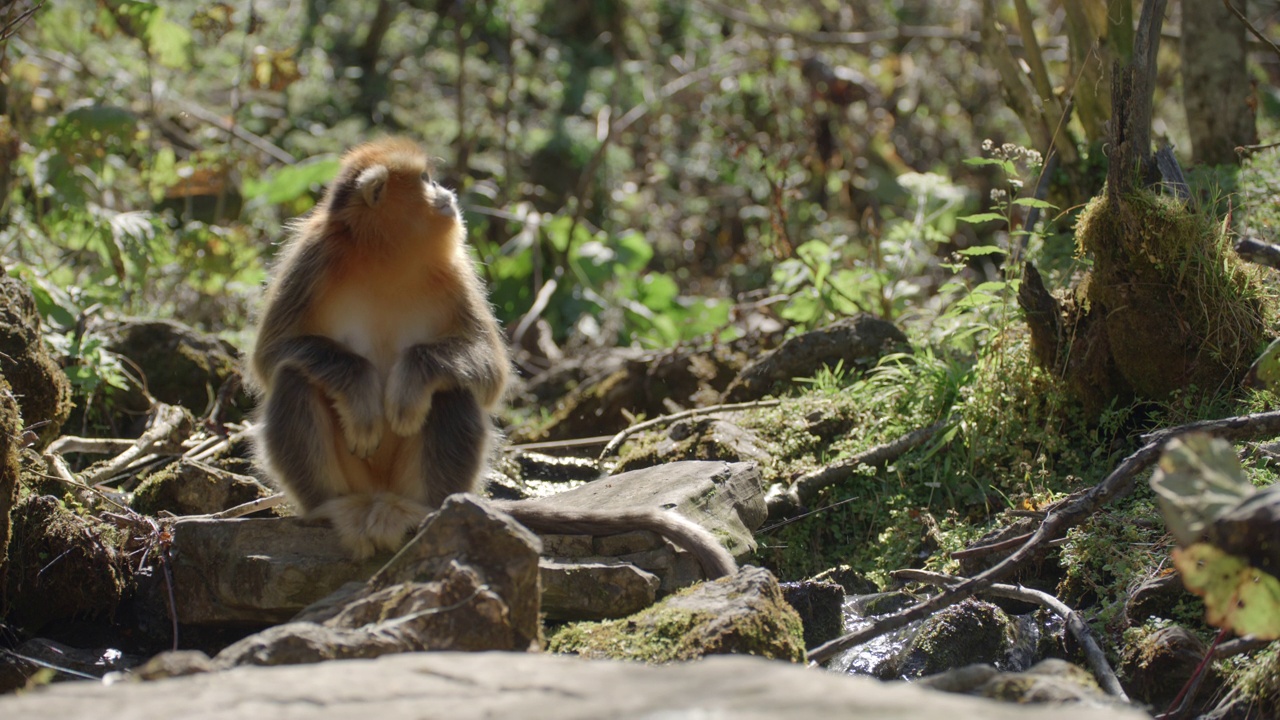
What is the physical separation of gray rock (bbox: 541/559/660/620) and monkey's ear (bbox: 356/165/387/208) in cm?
154

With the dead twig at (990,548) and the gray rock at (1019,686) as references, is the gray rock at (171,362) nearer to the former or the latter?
the dead twig at (990,548)

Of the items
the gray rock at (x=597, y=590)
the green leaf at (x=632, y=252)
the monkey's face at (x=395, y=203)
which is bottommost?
the gray rock at (x=597, y=590)

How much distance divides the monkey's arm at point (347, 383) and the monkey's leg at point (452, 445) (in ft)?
0.66

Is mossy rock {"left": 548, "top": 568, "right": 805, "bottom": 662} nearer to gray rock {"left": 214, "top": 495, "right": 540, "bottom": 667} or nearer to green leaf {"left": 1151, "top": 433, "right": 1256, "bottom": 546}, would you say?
gray rock {"left": 214, "top": 495, "right": 540, "bottom": 667}

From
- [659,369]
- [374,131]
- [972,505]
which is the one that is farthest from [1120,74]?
[374,131]

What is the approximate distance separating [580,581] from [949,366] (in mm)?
2304

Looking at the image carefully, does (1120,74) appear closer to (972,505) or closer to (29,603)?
(972,505)

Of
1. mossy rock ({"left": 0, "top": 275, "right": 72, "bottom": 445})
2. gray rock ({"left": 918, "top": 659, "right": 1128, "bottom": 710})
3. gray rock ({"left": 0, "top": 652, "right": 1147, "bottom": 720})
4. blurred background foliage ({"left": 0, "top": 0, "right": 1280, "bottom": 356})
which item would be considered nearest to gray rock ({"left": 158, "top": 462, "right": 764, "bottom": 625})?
mossy rock ({"left": 0, "top": 275, "right": 72, "bottom": 445})

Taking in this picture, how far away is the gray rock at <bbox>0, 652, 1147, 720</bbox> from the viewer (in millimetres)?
1942

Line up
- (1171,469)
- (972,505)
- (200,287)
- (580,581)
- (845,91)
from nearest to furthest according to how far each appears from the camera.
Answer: (1171,469), (580,581), (972,505), (200,287), (845,91)

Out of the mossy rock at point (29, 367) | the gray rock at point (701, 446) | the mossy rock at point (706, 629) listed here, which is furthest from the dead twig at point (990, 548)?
the mossy rock at point (29, 367)

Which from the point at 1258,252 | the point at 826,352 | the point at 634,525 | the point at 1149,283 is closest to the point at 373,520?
the point at 634,525

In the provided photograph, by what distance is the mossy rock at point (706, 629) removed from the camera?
3.23 m

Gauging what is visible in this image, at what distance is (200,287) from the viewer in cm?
813
